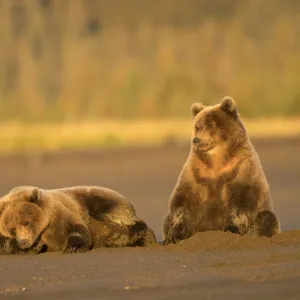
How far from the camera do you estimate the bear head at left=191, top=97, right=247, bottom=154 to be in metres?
9.55

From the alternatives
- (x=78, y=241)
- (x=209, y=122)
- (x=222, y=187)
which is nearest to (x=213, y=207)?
(x=222, y=187)

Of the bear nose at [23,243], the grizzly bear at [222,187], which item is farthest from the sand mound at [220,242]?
the bear nose at [23,243]

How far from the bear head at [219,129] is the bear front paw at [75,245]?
47.4 inches

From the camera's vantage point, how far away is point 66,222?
9547mm

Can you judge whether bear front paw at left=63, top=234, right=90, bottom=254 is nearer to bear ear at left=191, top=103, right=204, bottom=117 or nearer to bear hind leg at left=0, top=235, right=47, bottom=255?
bear hind leg at left=0, top=235, right=47, bottom=255

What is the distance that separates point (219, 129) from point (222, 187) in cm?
50

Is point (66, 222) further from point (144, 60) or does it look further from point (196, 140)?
point (144, 60)

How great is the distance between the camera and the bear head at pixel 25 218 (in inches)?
371

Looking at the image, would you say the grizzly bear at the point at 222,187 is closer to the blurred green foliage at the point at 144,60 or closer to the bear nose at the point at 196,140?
the bear nose at the point at 196,140

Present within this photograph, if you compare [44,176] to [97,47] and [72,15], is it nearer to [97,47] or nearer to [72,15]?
[97,47]

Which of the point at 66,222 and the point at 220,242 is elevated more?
the point at 66,222

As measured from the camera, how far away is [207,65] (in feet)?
238

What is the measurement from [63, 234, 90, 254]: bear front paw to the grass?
30274mm

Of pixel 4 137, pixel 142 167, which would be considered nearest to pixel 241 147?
pixel 142 167
